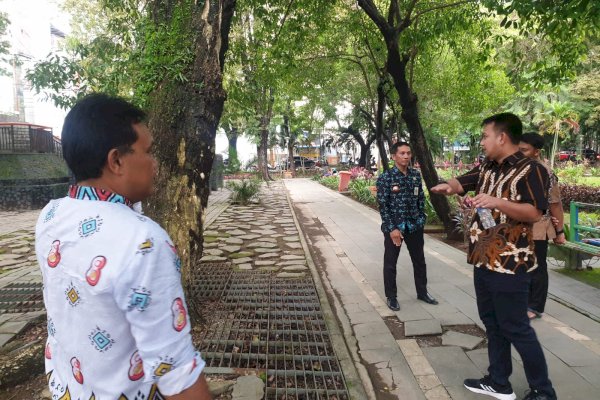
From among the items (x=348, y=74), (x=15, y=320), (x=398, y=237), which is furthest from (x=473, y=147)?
(x=15, y=320)

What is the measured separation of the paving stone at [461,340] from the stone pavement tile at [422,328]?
10 cm

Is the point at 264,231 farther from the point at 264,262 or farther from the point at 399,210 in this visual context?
the point at 399,210

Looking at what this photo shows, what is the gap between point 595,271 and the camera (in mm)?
5527

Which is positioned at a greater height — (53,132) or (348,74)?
(348,74)

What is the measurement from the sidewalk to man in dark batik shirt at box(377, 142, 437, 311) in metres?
0.45

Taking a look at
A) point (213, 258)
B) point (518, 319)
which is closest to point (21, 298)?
point (213, 258)

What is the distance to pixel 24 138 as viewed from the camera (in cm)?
1379

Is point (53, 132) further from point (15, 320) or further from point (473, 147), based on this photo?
point (473, 147)

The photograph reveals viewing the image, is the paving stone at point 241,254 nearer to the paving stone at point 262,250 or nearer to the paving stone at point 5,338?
the paving stone at point 262,250

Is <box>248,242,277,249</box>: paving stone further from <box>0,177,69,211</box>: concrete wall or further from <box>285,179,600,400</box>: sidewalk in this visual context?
<box>0,177,69,211</box>: concrete wall

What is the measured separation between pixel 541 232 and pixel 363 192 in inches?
417

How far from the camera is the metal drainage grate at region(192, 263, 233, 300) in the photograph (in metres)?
4.70

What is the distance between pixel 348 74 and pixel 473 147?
56.6 ft

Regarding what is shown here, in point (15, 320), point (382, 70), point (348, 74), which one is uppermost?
point (348, 74)
